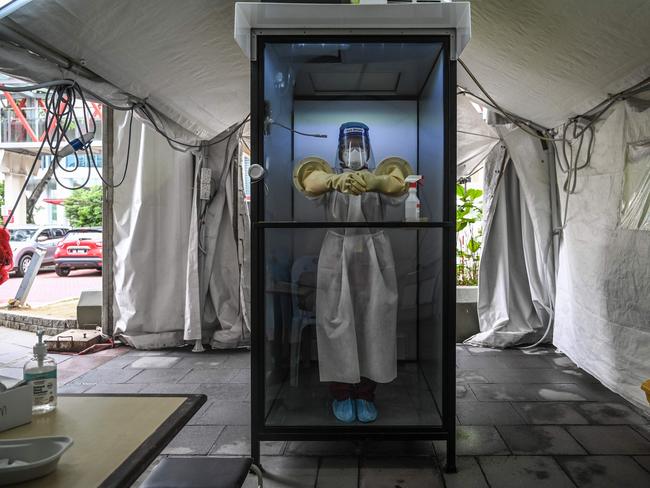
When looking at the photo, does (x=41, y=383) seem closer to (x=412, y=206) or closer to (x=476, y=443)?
(x=412, y=206)

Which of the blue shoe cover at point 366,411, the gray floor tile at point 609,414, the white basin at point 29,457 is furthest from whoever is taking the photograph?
the gray floor tile at point 609,414

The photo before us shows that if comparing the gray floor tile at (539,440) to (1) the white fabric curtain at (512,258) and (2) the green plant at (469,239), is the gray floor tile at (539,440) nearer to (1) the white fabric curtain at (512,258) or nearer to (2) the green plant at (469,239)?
(1) the white fabric curtain at (512,258)

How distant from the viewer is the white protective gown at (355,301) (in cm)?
262

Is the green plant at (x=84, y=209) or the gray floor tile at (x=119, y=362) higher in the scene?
the green plant at (x=84, y=209)

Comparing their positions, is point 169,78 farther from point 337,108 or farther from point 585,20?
point 585,20

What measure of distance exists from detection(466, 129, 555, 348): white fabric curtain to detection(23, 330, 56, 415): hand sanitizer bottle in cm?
423

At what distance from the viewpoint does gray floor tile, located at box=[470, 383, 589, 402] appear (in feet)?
11.4

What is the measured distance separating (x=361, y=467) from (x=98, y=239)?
1091 cm

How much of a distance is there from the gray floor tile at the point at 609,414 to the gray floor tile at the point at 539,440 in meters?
0.33

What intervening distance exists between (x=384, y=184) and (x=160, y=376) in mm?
2581

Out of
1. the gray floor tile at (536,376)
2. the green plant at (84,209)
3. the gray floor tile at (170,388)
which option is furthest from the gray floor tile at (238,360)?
the green plant at (84,209)

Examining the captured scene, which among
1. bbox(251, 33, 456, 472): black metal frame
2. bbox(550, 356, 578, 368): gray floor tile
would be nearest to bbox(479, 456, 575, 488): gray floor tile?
bbox(251, 33, 456, 472): black metal frame

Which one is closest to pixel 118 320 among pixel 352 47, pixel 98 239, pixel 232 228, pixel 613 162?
pixel 232 228

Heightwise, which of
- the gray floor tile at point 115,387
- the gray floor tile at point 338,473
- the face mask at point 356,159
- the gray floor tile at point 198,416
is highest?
the face mask at point 356,159
